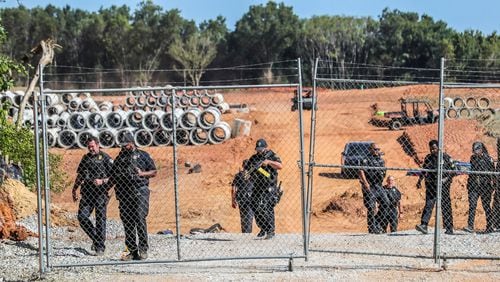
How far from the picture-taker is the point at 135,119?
112ft

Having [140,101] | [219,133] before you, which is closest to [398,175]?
[219,133]

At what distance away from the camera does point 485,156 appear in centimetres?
1348

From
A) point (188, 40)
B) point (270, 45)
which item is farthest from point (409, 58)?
point (188, 40)

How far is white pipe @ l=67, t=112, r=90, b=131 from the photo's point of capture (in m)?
33.1

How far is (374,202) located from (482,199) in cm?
198

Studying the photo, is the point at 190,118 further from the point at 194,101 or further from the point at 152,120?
the point at 194,101

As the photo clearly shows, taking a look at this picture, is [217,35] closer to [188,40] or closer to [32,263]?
[188,40]

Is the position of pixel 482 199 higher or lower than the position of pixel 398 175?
higher

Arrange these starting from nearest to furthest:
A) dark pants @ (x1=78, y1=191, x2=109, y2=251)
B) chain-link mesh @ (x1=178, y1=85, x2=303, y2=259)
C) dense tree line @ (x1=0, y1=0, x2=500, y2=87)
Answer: dark pants @ (x1=78, y1=191, x2=109, y2=251) → chain-link mesh @ (x1=178, y1=85, x2=303, y2=259) → dense tree line @ (x1=0, y1=0, x2=500, y2=87)

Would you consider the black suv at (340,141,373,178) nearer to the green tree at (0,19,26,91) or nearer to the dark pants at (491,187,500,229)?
the dark pants at (491,187,500,229)

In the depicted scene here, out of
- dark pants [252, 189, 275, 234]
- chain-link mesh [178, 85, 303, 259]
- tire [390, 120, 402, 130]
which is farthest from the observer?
tire [390, 120, 402, 130]

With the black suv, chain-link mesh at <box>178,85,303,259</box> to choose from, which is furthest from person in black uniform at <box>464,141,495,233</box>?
the black suv

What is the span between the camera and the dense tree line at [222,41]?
2462 inches

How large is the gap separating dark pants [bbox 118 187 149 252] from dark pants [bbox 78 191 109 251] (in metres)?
0.74
